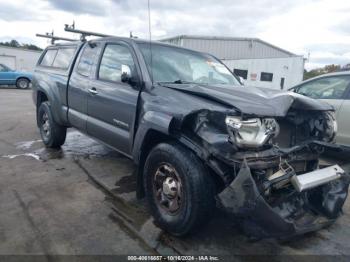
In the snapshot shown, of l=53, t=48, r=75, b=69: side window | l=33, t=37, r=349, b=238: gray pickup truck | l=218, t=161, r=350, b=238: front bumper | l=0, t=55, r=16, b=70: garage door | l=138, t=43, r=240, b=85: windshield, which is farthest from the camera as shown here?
l=0, t=55, r=16, b=70: garage door

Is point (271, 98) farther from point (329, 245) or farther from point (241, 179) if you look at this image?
point (329, 245)

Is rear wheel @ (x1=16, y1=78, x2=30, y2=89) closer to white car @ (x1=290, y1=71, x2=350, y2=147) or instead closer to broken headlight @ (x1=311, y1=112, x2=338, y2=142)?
white car @ (x1=290, y1=71, x2=350, y2=147)

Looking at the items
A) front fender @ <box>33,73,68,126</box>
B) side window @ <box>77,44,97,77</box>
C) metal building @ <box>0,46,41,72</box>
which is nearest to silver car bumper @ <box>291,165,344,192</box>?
side window @ <box>77,44,97,77</box>

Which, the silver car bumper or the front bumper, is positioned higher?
the silver car bumper

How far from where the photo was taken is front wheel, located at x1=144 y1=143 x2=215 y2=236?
8.89ft

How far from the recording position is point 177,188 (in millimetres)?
2986

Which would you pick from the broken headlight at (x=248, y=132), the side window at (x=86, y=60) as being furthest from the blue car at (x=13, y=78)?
the broken headlight at (x=248, y=132)

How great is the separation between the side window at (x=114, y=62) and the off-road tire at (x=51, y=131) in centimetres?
178

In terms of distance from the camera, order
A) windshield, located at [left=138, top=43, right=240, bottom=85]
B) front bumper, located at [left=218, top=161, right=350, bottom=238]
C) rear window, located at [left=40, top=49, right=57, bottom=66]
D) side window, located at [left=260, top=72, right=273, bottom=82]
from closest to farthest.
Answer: front bumper, located at [left=218, top=161, right=350, bottom=238] → windshield, located at [left=138, top=43, right=240, bottom=85] → rear window, located at [left=40, top=49, right=57, bottom=66] → side window, located at [left=260, top=72, right=273, bottom=82]

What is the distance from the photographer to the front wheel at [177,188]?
271cm

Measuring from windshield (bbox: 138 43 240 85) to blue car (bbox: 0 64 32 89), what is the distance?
61.6ft

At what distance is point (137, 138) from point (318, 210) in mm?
1891

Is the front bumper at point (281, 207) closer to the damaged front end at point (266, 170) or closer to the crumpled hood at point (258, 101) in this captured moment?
the damaged front end at point (266, 170)

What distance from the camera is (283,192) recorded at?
2.73 metres
